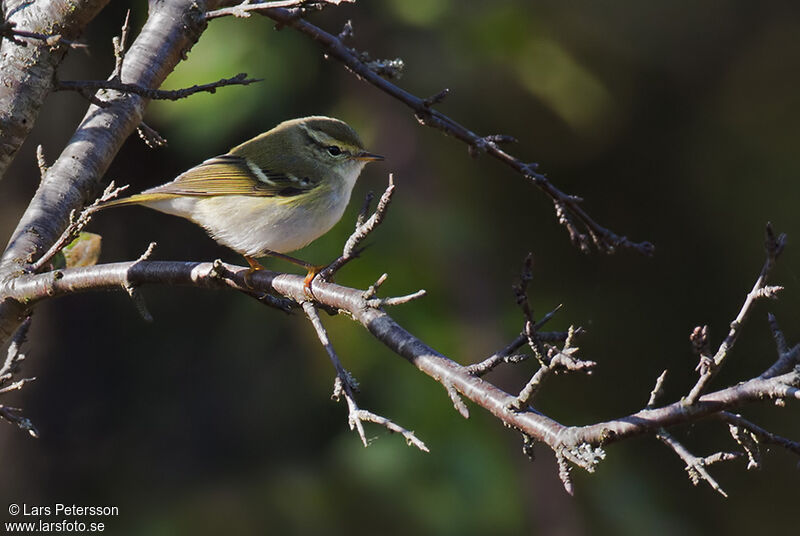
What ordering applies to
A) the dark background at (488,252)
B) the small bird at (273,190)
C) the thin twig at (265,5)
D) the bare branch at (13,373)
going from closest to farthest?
1. the thin twig at (265,5)
2. the bare branch at (13,373)
3. the small bird at (273,190)
4. the dark background at (488,252)

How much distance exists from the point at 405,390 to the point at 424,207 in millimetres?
1000

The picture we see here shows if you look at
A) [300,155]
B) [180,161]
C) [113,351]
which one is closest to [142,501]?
[113,351]

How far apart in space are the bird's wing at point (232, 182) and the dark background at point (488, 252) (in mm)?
961

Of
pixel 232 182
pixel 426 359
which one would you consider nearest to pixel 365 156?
pixel 232 182

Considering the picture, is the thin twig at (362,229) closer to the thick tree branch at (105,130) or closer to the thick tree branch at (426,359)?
the thick tree branch at (426,359)

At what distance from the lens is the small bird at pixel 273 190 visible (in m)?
3.18

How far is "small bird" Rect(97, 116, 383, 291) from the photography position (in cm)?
318

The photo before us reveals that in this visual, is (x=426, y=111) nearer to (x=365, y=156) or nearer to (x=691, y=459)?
(x=365, y=156)

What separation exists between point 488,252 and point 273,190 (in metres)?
1.80

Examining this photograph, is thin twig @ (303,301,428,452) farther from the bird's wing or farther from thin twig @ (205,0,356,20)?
the bird's wing

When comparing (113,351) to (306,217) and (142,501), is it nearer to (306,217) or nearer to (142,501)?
(142,501)

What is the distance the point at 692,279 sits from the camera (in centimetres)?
511

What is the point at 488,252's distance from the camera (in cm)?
481

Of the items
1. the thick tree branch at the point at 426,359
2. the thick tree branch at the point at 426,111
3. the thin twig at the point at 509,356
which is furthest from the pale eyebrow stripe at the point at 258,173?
the thin twig at the point at 509,356
